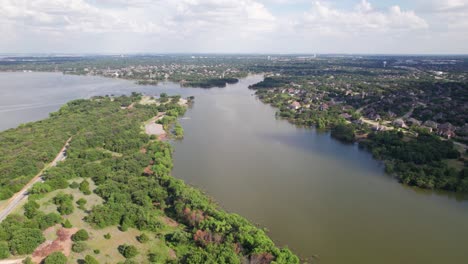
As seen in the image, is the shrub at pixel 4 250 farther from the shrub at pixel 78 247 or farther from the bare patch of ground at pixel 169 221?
the bare patch of ground at pixel 169 221

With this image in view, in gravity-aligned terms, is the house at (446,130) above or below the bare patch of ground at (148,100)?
below

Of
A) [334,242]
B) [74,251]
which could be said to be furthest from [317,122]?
[74,251]

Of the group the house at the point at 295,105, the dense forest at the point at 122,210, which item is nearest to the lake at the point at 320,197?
the dense forest at the point at 122,210

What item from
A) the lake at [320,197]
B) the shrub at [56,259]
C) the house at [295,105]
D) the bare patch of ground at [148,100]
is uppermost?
the bare patch of ground at [148,100]

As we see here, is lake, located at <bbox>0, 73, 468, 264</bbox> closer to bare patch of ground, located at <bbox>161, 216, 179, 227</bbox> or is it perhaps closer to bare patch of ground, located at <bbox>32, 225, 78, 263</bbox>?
bare patch of ground, located at <bbox>161, 216, 179, 227</bbox>

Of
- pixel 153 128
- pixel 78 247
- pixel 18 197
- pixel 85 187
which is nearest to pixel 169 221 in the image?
pixel 78 247

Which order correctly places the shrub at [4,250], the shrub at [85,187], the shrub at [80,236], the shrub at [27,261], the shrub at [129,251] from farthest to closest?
the shrub at [85,187]
the shrub at [80,236]
the shrub at [129,251]
the shrub at [4,250]
the shrub at [27,261]

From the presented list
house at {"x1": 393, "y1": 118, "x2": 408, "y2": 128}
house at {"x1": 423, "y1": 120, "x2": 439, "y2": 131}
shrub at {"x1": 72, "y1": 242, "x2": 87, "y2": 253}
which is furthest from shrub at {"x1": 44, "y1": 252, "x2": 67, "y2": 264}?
house at {"x1": 423, "y1": 120, "x2": 439, "y2": 131}
